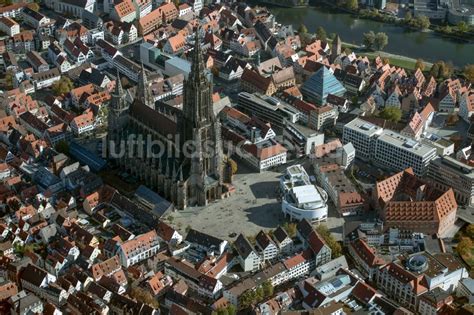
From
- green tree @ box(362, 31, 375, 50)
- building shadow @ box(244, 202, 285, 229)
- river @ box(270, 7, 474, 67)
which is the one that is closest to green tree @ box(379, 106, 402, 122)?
building shadow @ box(244, 202, 285, 229)

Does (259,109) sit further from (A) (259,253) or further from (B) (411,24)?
(B) (411,24)

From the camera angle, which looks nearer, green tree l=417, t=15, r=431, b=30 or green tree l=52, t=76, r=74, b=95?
green tree l=52, t=76, r=74, b=95

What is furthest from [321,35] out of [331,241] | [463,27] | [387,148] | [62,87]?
[331,241]

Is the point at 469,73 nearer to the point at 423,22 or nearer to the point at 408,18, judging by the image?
the point at 423,22

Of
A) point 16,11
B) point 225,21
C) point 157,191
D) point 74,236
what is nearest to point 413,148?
point 157,191

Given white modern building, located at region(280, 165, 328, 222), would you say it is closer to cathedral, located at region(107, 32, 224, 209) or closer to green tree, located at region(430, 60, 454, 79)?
cathedral, located at region(107, 32, 224, 209)
